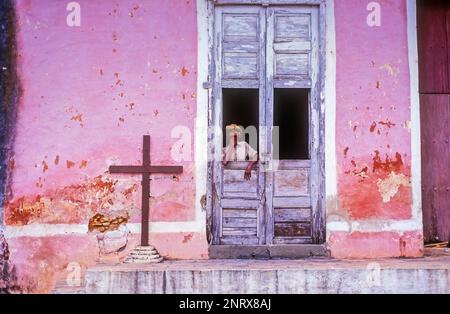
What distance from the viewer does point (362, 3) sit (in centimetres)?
566

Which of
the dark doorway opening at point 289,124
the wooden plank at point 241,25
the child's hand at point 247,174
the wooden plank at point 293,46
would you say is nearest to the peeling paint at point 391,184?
the dark doorway opening at point 289,124

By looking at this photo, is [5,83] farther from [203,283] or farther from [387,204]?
[387,204]

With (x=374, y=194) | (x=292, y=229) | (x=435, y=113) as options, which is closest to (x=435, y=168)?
(x=435, y=113)

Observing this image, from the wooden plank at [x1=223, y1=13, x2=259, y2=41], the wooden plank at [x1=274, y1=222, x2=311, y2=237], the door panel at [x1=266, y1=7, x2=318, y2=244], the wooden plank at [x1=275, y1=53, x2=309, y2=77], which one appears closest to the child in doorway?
the door panel at [x1=266, y1=7, x2=318, y2=244]

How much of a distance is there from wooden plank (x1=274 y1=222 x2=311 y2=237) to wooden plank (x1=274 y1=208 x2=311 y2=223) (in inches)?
1.7

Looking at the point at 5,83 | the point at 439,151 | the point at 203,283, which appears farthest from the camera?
the point at 439,151

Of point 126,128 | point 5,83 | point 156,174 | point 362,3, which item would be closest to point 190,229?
point 156,174

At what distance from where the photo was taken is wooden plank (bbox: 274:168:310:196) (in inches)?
222

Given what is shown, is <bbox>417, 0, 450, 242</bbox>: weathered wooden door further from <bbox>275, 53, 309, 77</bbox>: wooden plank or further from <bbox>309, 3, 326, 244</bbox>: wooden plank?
<bbox>275, 53, 309, 77</bbox>: wooden plank

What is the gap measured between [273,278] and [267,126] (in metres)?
1.68

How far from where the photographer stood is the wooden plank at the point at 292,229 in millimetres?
5609

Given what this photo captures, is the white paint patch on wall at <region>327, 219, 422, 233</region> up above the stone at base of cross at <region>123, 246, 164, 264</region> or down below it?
above

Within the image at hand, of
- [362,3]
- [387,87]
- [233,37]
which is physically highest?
[362,3]

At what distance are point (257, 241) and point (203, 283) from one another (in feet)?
3.09
